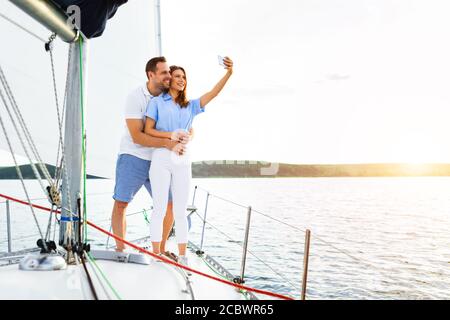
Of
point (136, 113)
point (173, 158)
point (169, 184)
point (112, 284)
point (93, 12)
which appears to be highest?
point (93, 12)

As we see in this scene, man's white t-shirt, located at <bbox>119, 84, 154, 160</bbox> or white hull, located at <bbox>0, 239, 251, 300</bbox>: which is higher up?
man's white t-shirt, located at <bbox>119, 84, 154, 160</bbox>

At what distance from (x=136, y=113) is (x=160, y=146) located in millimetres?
211

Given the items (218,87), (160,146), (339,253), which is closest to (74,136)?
(160,146)

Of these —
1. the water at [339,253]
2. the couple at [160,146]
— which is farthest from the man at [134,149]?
the water at [339,253]

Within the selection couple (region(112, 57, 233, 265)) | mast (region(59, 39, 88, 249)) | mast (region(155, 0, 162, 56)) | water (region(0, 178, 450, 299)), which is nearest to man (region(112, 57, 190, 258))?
couple (region(112, 57, 233, 265))

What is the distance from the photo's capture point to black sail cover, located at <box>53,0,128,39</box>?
55.8 inches

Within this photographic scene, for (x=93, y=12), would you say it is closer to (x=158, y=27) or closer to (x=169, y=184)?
(x=169, y=184)

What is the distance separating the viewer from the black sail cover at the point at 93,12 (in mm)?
1418

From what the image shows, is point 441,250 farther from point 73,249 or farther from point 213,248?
point 73,249

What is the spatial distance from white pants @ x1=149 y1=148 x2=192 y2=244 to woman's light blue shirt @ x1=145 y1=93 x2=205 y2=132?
122 millimetres

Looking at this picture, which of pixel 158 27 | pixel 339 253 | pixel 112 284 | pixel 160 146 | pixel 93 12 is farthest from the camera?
pixel 339 253

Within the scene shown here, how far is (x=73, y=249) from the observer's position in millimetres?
1449

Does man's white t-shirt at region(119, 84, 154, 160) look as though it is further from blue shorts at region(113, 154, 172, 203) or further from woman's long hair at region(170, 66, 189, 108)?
woman's long hair at region(170, 66, 189, 108)

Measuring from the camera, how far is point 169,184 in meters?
1.86
